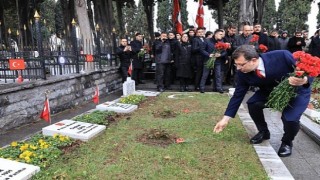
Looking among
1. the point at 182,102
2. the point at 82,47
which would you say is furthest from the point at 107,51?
the point at 182,102

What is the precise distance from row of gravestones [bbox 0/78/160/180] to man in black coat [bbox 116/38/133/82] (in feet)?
5.68

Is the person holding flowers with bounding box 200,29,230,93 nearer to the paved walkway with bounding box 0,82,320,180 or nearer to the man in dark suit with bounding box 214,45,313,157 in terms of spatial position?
the paved walkway with bounding box 0,82,320,180

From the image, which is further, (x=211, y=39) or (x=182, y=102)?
(x=211, y=39)

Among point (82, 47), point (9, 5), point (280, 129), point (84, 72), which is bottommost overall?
point (280, 129)

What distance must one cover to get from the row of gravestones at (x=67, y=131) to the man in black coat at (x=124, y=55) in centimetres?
173

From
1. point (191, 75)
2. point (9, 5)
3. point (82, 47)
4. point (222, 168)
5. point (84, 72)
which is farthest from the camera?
point (9, 5)

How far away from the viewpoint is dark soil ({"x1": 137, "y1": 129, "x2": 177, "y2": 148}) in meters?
4.32

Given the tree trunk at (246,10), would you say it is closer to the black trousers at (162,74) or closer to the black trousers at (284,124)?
the black trousers at (162,74)

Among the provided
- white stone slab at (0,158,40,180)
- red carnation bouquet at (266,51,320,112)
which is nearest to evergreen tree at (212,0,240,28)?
red carnation bouquet at (266,51,320,112)

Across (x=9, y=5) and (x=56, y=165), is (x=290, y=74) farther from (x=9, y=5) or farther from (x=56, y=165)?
(x=9, y=5)

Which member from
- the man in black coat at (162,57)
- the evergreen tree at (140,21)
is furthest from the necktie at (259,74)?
the evergreen tree at (140,21)

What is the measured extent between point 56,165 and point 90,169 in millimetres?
439

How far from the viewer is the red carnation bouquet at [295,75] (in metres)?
3.28

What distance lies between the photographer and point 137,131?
4973 mm
